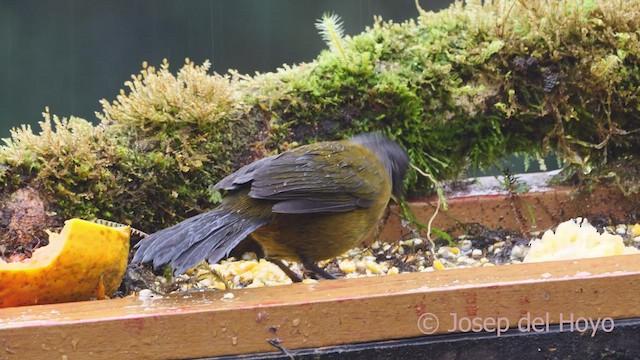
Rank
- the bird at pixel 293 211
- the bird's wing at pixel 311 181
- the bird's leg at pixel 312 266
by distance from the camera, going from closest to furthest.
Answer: the bird at pixel 293 211 → the bird's wing at pixel 311 181 → the bird's leg at pixel 312 266

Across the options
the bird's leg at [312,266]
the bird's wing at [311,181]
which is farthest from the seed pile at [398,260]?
the bird's wing at [311,181]

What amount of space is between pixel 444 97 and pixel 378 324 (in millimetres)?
2003

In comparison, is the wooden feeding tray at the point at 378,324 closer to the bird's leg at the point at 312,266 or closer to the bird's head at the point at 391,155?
the bird's leg at the point at 312,266

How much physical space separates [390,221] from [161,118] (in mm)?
1127

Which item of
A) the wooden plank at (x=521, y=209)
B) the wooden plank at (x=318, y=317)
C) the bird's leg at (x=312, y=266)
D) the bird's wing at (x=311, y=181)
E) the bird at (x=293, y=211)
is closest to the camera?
the wooden plank at (x=318, y=317)

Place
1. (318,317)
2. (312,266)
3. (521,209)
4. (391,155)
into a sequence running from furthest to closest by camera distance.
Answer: (521,209), (391,155), (312,266), (318,317)

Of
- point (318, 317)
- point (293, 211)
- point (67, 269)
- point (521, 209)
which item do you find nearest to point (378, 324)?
point (318, 317)

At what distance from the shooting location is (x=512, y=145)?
400cm

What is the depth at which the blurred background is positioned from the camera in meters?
8.41

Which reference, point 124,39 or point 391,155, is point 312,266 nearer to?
point 391,155

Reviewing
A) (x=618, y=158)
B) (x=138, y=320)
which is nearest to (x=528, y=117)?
(x=618, y=158)

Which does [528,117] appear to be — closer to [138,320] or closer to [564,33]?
[564,33]

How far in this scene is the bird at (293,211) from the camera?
237cm

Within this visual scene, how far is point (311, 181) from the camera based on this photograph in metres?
2.62
